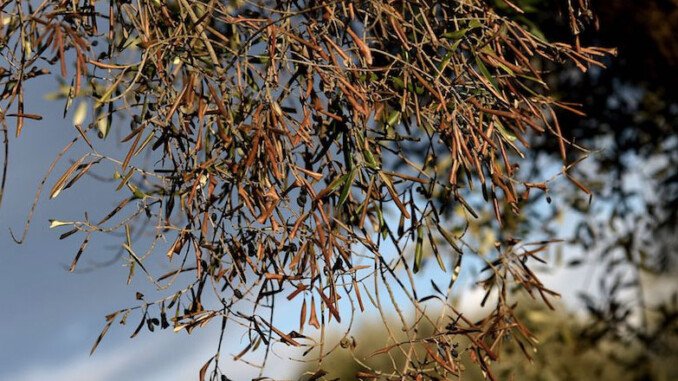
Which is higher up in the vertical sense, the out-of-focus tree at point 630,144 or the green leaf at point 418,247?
the out-of-focus tree at point 630,144

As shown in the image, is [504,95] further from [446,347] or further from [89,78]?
[89,78]

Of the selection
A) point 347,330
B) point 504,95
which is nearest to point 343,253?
point 347,330

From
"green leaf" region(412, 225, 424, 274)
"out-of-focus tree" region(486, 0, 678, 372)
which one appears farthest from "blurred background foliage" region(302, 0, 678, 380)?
"green leaf" region(412, 225, 424, 274)

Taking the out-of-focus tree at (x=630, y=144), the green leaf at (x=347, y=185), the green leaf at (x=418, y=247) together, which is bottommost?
the green leaf at (x=418, y=247)

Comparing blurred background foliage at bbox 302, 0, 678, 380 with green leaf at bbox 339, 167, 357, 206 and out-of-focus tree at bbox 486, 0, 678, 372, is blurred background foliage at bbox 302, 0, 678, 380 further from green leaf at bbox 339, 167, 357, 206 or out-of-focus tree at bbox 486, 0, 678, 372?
green leaf at bbox 339, 167, 357, 206

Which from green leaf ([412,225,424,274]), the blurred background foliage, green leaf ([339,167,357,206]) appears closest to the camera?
green leaf ([339,167,357,206])

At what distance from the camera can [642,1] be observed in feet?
14.7

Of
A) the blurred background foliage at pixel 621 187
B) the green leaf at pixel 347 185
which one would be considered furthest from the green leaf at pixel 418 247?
the blurred background foliage at pixel 621 187

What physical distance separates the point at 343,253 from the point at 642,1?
129 inches

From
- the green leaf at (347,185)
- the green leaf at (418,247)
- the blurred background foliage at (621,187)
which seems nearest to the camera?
the green leaf at (347,185)

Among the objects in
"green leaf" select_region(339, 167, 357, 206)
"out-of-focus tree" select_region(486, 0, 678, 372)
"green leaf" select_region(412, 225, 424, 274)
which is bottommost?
"green leaf" select_region(412, 225, 424, 274)

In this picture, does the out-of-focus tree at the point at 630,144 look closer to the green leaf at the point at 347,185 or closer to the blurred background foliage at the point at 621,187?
the blurred background foliage at the point at 621,187

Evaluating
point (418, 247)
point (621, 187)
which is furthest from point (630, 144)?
point (418, 247)

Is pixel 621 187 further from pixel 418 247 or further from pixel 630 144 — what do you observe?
pixel 418 247
